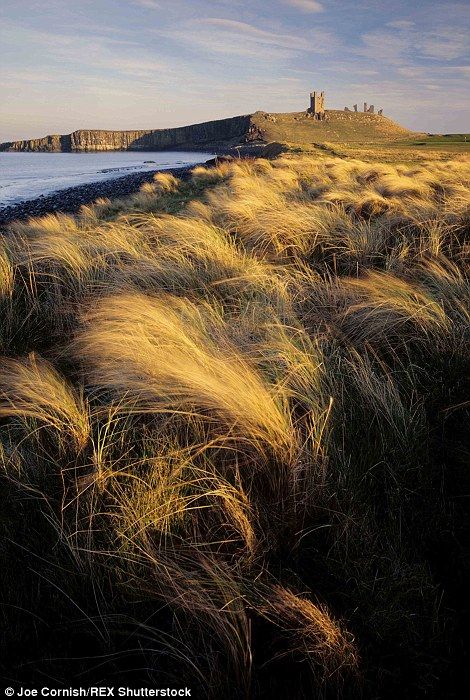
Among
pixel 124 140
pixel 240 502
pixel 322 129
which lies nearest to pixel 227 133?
pixel 322 129

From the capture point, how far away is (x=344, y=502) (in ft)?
4.67

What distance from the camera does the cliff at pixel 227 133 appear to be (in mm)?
71438

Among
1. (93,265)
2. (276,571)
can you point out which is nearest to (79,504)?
(276,571)

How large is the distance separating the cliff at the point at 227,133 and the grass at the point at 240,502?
6574cm

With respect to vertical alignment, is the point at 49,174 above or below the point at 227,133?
below

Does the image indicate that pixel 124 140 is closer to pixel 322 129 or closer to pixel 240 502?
pixel 322 129

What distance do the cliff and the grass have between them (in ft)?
216

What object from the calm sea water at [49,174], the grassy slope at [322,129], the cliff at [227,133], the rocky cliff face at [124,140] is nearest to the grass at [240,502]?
the calm sea water at [49,174]

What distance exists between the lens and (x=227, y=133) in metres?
106

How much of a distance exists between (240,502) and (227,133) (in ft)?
385

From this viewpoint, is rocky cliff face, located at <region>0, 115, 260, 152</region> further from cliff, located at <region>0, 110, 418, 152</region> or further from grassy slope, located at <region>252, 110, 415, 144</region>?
grassy slope, located at <region>252, 110, 415, 144</region>

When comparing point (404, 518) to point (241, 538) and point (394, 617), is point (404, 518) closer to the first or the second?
point (394, 617)

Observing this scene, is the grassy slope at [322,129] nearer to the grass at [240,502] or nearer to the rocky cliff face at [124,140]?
the rocky cliff face at [124,140]

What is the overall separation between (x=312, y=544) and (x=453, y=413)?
0.92 m
